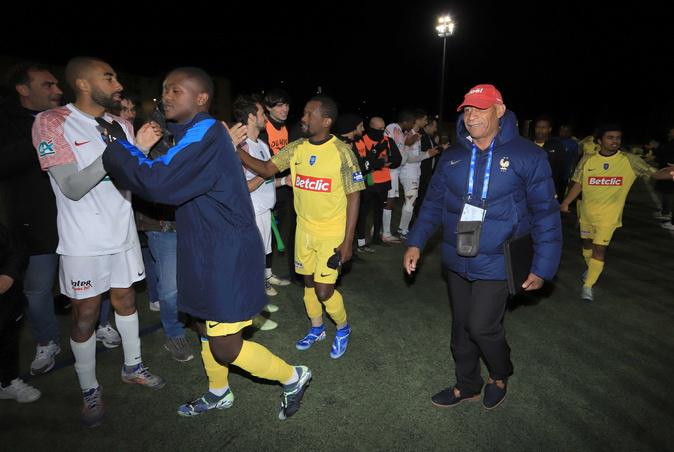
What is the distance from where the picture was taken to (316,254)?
3.77 metres

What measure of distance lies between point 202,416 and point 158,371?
2.77 feet

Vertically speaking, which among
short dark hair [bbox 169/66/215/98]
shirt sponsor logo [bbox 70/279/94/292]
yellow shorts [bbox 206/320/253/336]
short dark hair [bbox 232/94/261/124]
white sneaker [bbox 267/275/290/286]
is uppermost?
short dark hair [bbox 169/66/215/98]

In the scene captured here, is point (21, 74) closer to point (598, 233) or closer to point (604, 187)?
point (604, 187)

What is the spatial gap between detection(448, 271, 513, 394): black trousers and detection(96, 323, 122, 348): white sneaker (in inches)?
125

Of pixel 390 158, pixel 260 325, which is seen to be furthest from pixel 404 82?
pixel 260 325

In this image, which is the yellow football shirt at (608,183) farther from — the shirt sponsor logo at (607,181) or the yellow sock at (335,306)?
the yellow sock at (335,306)

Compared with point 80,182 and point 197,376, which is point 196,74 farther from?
point 197,376

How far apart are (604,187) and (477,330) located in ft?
11.0

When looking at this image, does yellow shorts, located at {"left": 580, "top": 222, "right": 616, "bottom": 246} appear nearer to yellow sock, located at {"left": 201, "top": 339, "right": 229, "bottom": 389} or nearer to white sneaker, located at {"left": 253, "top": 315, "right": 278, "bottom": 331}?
white sneaker, located at {"left": 253, "top": 315, "right": 278, "bottom": 331}

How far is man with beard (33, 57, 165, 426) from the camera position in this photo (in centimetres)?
255

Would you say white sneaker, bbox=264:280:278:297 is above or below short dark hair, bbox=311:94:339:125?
below

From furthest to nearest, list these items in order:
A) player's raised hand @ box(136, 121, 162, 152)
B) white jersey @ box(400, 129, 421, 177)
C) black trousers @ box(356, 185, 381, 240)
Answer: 1. white jersey @ box(400, 129, 421, 177)
2. black trousers @ box(356, 185, 381, 240)
3. player's raised hand @ box(136, 121, 162, 152)

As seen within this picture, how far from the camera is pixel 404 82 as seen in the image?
51.0m

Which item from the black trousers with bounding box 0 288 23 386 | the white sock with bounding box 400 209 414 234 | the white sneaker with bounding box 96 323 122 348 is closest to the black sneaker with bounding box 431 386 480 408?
the white sneaker with bounding box 96 323 122 348
